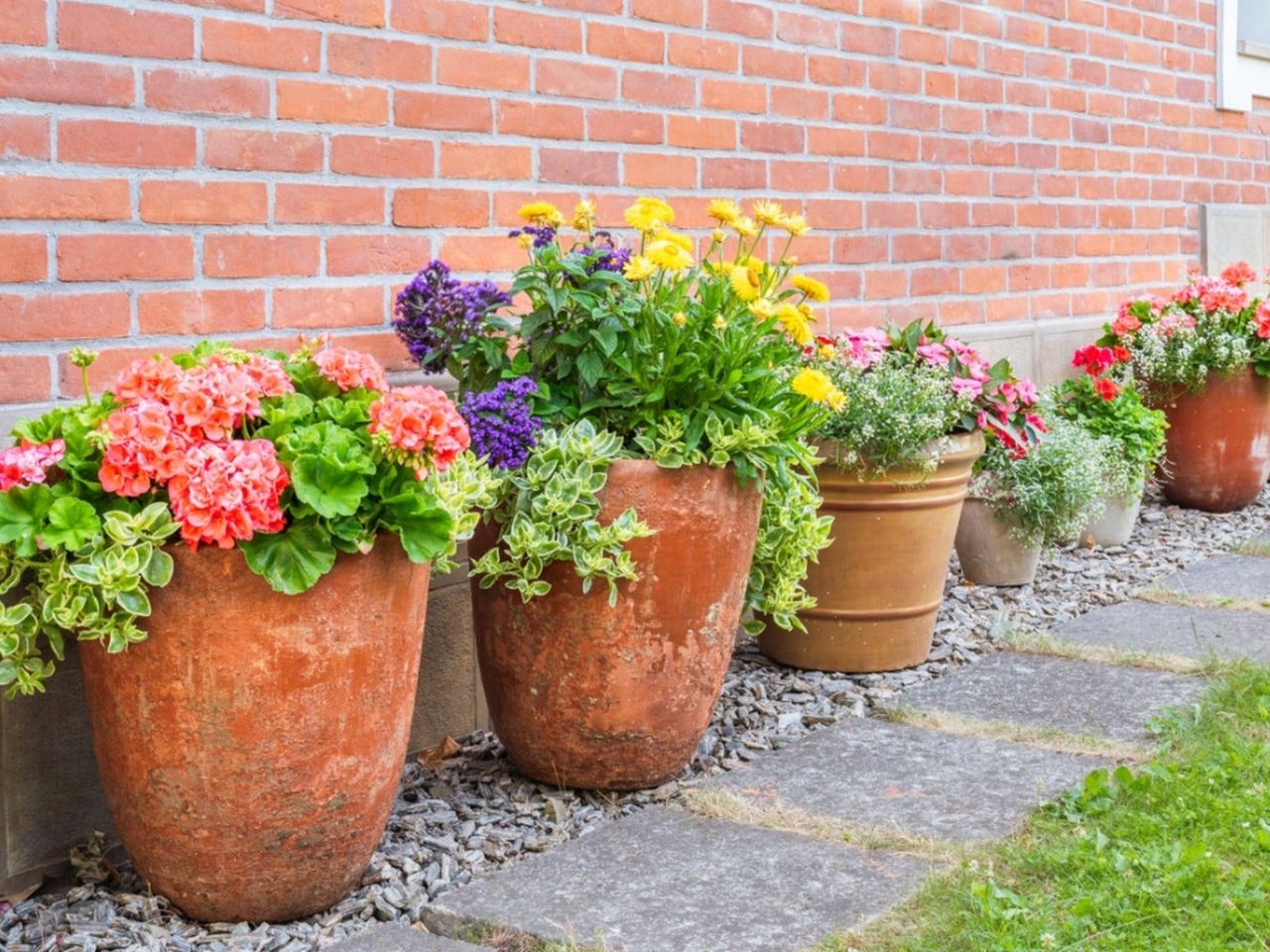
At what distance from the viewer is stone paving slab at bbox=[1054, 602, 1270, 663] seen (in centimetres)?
422

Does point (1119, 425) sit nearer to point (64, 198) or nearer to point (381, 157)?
point (381, 157)

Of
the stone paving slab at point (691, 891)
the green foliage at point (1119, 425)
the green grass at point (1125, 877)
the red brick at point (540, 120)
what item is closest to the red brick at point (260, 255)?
the red brick at point (540, 120)

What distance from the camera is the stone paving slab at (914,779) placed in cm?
302

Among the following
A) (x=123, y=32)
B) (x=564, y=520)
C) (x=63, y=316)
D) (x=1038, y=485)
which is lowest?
(x=1038, y=485)

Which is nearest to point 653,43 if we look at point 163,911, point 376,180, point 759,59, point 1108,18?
point 759,59

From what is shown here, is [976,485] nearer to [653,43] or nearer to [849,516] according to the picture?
[849,516]

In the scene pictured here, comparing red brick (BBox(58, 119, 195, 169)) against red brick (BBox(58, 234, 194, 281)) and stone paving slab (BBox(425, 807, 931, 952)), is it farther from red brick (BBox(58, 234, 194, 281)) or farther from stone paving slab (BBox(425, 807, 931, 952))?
stone paving slab (BBox(425, 807, 931, 952))

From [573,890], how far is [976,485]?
2.72m

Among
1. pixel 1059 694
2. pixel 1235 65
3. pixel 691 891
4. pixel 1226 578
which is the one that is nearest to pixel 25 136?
pixel 691 891

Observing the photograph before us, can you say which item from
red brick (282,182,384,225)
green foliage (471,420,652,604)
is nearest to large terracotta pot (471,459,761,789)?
green foliage (471,420,652,604)

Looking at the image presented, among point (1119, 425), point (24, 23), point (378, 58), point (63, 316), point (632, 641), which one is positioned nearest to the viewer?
point (24, 23)

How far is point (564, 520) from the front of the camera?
9.82 feet

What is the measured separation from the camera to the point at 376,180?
11.3ft

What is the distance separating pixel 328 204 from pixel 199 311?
41 cm
